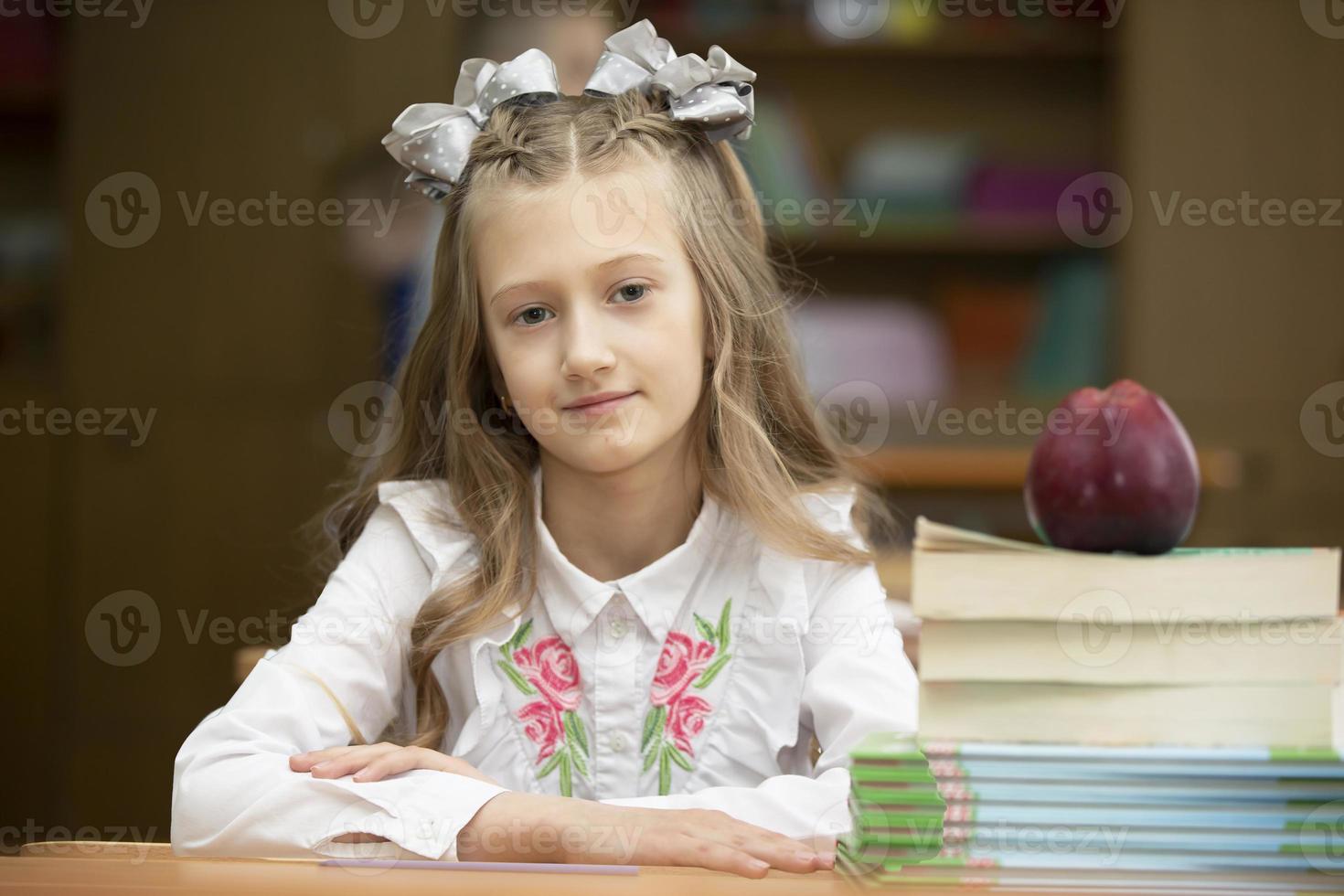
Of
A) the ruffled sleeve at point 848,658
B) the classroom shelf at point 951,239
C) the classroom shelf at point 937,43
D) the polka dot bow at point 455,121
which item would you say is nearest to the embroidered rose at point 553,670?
the ruffled sleeve at point 848,658

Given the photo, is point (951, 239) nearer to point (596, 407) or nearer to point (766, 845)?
point (596, 407)

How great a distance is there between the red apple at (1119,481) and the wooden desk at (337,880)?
0.75 ft

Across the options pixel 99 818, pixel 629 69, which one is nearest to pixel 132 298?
pixel 99 818

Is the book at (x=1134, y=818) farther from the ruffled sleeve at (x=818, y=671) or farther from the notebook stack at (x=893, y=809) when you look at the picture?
the ruffled sleeve at (x=818, y=671)

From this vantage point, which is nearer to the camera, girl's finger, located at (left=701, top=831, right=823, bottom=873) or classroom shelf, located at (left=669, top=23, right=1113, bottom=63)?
girl's finger, located at (left=701, top=831, right=823, bottom=873)

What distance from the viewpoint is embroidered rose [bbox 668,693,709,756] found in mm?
1295

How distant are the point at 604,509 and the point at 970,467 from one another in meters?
1.88

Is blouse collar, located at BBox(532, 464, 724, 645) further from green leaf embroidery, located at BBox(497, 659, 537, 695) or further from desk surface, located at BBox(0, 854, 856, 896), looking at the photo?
desk surface, located at BBox(0, 854, 856, 896)

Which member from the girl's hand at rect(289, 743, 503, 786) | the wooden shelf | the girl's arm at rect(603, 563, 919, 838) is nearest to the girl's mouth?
the girl's arm at rect(603, 563, 919, 838)

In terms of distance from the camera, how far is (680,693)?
1.31 meters

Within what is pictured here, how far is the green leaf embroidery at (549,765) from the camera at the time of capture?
1.29 metres

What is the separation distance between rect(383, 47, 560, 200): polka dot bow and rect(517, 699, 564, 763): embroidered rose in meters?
0.53

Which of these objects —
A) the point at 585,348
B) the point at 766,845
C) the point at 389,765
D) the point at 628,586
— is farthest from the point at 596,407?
the point at 766,845

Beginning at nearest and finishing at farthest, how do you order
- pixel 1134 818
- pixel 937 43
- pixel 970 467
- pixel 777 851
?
pixel 1134 818
pixel 777 851
pixel 970 467
pixel 937 43
